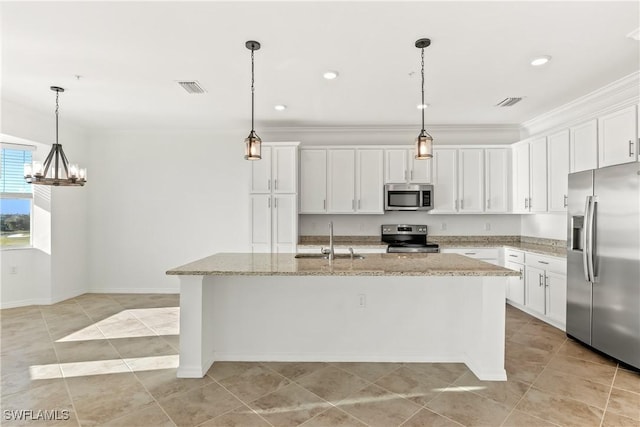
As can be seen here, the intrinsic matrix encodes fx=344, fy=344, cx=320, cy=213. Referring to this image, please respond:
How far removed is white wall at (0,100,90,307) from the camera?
477 centimetres

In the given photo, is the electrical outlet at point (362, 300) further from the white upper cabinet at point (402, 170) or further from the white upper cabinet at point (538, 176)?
the white upper cabinet at point (538, 176)

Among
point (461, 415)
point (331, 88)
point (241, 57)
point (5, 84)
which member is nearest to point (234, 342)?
point (461, 415)

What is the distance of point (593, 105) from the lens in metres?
4.03

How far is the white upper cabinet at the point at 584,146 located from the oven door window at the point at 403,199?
6.26 feet

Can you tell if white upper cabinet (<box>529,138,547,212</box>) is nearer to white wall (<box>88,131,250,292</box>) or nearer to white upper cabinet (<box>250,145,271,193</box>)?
white upper cabinet (<box>250,145,271,193</box>)

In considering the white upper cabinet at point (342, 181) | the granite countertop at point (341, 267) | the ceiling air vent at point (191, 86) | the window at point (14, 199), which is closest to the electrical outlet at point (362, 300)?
the granite countertop at point (341, 267)

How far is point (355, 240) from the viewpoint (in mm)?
5465

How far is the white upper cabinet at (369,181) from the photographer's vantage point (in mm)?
5266

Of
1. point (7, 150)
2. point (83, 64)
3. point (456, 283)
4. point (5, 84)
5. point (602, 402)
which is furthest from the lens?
point (7, 150)

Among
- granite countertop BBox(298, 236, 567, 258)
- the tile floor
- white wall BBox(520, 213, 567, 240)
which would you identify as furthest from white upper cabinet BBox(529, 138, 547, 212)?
the tile floor

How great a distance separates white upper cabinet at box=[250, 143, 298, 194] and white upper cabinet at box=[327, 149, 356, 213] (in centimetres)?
57

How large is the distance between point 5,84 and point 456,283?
5.02 meters

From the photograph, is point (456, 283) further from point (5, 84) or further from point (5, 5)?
point (5, 84)

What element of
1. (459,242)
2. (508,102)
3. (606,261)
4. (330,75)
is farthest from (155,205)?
(606,261)
